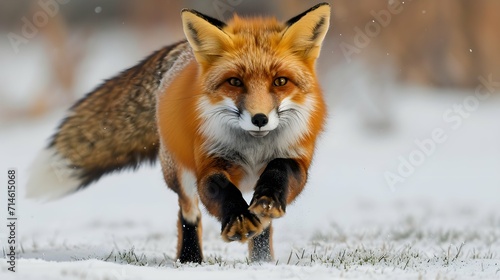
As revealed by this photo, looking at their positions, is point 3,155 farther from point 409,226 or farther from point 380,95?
point 409,226

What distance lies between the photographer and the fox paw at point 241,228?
4.04m

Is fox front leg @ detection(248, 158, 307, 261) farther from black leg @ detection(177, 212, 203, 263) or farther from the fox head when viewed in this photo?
black leg @ detection(177, 212, 203, 263)

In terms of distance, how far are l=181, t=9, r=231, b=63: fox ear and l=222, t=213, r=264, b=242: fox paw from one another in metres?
1.11

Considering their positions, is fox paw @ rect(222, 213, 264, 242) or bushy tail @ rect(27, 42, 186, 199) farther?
bushy tail @ rect(27, 42, 186, 199)

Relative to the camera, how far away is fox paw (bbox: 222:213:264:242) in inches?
159

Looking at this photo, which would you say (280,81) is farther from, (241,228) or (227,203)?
(241,228)

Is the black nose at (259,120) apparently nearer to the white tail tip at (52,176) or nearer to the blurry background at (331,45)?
the white tail tip at (52,176)

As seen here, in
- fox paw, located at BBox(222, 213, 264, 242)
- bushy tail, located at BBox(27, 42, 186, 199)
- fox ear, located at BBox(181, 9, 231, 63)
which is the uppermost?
fox ear, located at BBox(181, 9, 231, 63)

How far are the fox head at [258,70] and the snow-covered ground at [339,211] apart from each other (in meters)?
0.70

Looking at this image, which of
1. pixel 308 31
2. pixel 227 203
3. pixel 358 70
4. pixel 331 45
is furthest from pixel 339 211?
pixel 358 70

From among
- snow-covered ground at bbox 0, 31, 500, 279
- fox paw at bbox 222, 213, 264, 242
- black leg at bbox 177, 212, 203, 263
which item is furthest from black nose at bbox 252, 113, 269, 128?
black leg at bbox 177, 212, 203, 263

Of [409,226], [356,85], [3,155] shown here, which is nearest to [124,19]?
[3,155]

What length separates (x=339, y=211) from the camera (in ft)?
32.0

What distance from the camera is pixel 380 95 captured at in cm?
1532
